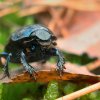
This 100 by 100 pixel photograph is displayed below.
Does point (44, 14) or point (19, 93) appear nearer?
point (19, 93)

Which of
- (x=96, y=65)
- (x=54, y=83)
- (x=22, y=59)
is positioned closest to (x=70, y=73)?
(x=54, y=83)

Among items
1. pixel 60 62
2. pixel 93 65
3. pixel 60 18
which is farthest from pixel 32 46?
pixel 60 18

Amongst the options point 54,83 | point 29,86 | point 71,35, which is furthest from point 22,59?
point 71,35

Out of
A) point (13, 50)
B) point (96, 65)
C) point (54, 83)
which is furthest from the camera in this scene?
point (96, 65)

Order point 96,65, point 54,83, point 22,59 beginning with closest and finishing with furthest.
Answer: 1. point 54,83
2. point 22,59
3. point 96,65

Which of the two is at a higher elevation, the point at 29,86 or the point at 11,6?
the point at 11,6

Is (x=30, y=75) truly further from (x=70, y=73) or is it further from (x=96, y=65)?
(x=96, y=65)

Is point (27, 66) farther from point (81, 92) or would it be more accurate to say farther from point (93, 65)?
point (93, 65)
